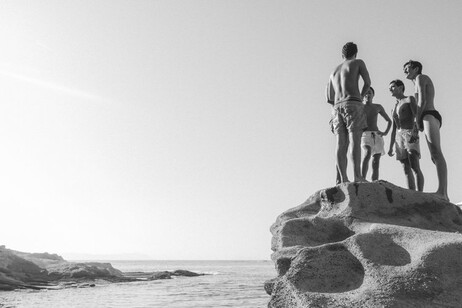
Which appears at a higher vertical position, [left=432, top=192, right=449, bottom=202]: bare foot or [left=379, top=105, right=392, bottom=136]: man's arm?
[left=379, top=105, right=392, bottom=136]: man's arm

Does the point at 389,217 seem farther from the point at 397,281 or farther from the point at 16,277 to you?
the point at 16,277

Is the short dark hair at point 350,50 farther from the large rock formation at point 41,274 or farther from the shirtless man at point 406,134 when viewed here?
the large rock formation at point 41,274

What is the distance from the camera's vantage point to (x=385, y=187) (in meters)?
6.44

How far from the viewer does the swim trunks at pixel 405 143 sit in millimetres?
8414

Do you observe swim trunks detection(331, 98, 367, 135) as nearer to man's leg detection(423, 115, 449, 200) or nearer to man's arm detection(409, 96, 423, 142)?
man's leg detection(423, 115, 449, 200)

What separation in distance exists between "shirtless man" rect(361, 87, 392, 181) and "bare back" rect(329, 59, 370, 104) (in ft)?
5.71

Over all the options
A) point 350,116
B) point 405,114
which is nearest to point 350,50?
point 350,116

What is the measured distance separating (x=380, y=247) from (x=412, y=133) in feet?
13.4

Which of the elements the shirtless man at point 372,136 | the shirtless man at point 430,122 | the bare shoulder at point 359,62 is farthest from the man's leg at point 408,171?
the bare shoulder at point 359,62

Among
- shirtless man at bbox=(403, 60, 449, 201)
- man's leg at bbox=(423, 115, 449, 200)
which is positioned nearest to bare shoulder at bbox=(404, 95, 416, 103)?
shirtless man at bbox=(403, 60, 449, 201)

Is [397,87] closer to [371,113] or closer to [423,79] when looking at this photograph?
[371,113]

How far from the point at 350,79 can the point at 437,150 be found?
200 centimetres

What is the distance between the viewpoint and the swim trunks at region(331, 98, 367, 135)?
279 inches

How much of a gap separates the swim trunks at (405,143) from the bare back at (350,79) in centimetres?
182
